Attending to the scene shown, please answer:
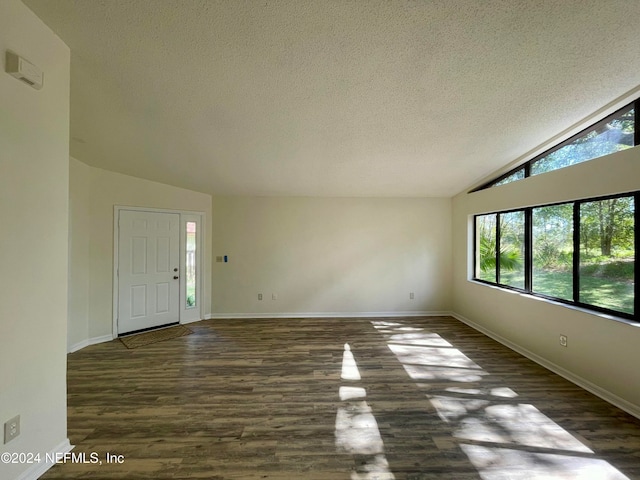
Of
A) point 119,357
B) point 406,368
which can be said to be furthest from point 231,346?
point 406,368

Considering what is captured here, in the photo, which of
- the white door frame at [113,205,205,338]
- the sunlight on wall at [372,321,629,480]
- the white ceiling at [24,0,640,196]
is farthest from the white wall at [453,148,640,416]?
the white door frame at [113,205,205,338]

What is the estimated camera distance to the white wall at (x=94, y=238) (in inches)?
134

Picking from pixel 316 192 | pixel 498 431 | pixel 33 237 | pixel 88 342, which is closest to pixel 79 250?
pixel 88 342

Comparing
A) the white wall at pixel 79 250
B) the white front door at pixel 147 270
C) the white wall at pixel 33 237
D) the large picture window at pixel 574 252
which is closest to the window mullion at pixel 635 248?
the large picture window at pixel 574 252

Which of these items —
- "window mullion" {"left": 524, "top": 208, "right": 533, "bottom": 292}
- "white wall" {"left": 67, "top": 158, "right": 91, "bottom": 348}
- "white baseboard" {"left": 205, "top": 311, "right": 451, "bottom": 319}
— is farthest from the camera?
"white baseboard" {"left": 205, "top": 311, "right": 451, "bottom": 319}

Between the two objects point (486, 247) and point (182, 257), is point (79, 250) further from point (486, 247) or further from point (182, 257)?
point (486, 247)

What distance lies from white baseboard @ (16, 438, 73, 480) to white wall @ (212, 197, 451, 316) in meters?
3.22

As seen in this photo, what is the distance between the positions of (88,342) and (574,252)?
613 cm

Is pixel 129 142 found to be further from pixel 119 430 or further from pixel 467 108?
pixel 467 108

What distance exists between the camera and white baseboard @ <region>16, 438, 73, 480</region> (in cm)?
152

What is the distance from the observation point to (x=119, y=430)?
2.00 m

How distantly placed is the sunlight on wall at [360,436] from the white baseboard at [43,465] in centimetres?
182

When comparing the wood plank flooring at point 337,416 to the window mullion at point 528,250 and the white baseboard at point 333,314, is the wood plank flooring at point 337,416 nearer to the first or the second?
the window mullion at point 528,250

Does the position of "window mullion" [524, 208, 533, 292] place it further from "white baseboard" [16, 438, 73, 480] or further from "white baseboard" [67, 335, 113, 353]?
"white baseboard" [67, 335, 113, 353]
